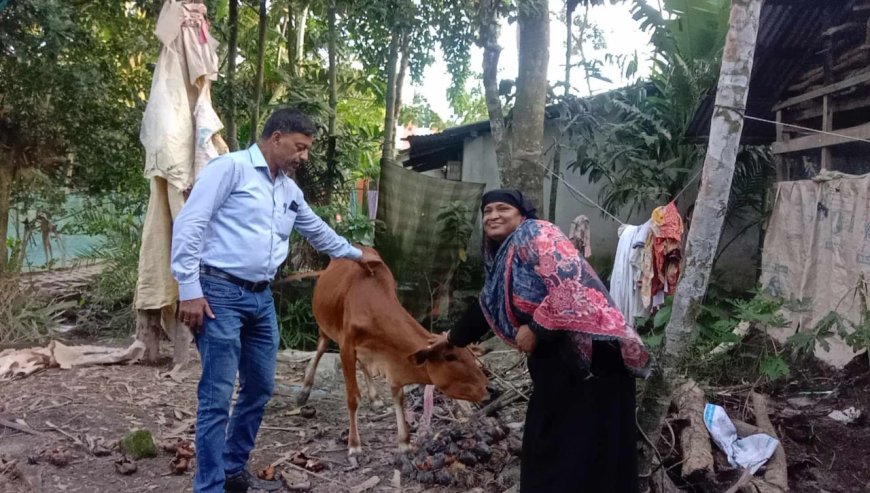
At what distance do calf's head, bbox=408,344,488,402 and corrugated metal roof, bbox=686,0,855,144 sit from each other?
5.45 metres

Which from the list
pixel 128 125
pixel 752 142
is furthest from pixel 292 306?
pixel 752 142

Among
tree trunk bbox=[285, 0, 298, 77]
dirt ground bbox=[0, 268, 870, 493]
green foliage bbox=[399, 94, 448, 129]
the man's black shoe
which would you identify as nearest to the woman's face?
dirt ground bbox=[0, 268, 870, 493]

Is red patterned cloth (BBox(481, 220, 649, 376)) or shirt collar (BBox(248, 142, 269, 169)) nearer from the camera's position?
red patterned cloth (BBox(481, 220, 649, 376))

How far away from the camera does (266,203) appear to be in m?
3.68

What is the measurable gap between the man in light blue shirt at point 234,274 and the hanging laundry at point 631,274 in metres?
4.45

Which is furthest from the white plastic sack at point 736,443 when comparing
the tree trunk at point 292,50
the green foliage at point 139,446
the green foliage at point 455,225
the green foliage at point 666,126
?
the tree trunk at point 292,50

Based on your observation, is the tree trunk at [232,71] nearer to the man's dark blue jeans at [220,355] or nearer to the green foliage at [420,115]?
the man's dark blue jeans at [220,355]

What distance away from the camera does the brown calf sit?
162 inches

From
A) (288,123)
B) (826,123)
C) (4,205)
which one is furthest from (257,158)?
(826,123)

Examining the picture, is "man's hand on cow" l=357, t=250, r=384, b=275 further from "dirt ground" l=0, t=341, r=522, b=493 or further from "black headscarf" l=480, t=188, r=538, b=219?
"black headscarf" l=480, t=188, r=538, b=219

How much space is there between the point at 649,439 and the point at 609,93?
7.21 metres

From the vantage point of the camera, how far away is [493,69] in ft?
24.2

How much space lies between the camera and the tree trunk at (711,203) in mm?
3670

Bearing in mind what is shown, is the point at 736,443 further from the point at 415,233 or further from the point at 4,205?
the point at 4,205
